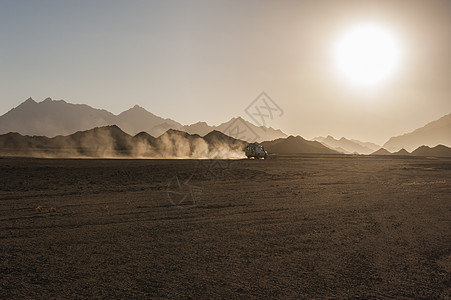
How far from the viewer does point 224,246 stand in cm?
902

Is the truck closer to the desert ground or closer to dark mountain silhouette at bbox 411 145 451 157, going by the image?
the desert ground

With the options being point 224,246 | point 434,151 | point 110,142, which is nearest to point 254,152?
point 224,246

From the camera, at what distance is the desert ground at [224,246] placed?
6.40 m

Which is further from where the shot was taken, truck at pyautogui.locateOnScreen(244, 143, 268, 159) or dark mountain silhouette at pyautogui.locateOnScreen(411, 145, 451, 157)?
dark mountain silhouette at pyautogui.locateOnScreen(411, 145, 451, 157)

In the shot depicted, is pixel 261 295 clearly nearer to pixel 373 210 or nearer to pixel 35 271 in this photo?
pixel 35 271

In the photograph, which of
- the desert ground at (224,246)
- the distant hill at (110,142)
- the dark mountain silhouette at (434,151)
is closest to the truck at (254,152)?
the desert ground at (224,246)

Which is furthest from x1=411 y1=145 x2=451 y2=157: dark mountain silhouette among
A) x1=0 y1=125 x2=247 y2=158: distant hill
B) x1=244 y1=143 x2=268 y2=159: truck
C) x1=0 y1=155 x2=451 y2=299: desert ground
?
x1=0 y1=155 x2=451 y2=299: desert ground

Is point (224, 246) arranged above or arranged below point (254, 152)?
below

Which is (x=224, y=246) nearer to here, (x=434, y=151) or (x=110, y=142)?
(x=110, y=142)

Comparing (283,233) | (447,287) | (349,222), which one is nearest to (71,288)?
(283,233)

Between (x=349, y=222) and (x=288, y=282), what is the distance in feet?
20.2

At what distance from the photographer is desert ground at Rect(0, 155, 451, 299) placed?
640 cm

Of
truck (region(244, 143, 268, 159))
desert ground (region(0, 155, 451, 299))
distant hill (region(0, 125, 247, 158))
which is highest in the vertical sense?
distant hill (region(0, 125, 247, 158))

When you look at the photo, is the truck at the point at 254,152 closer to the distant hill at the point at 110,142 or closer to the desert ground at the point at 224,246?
the desert ground at the point at 224,246
